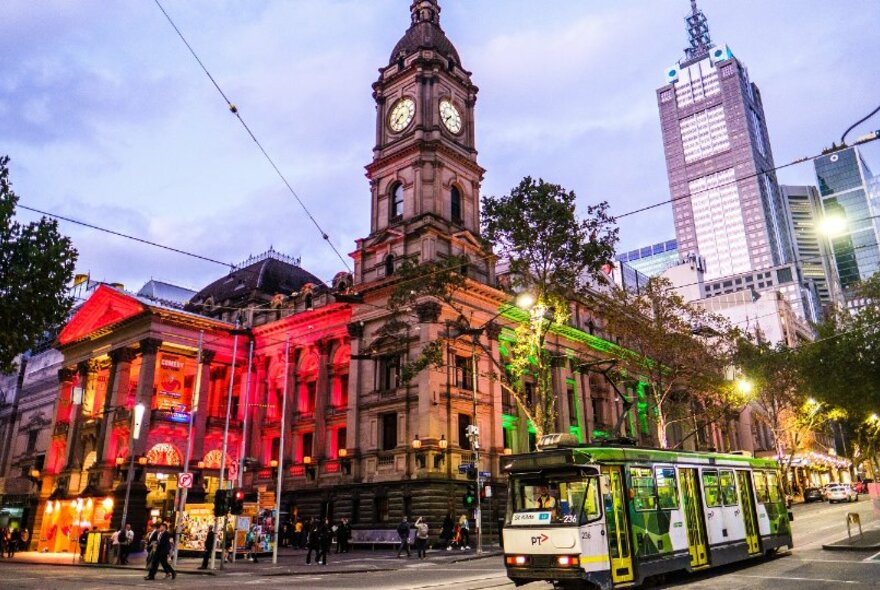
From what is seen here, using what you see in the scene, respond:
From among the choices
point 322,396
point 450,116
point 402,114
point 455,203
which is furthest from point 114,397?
point 450,116

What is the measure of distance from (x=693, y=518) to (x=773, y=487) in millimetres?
6046

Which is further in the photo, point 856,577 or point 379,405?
point 379,405

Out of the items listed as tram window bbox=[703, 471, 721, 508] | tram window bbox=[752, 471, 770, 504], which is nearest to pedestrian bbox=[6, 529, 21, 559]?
tram window bbox=[703, 471, 721, 508]

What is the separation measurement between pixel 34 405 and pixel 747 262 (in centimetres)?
18199

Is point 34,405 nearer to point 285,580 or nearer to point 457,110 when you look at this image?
point 457,110

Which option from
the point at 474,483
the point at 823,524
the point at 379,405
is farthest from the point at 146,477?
the point at 823,524

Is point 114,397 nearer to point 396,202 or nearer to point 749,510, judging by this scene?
point 396,202

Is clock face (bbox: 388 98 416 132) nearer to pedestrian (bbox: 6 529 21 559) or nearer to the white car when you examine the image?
pedestrian (bbox: 6 529 21 559)

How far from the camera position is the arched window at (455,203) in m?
46.9

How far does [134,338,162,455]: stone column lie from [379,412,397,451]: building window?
55.1ft

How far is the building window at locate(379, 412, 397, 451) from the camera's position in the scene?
4069 centimetres

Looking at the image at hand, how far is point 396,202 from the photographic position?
155 ft

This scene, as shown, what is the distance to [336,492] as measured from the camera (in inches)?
1622

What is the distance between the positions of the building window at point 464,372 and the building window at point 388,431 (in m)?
4.46
